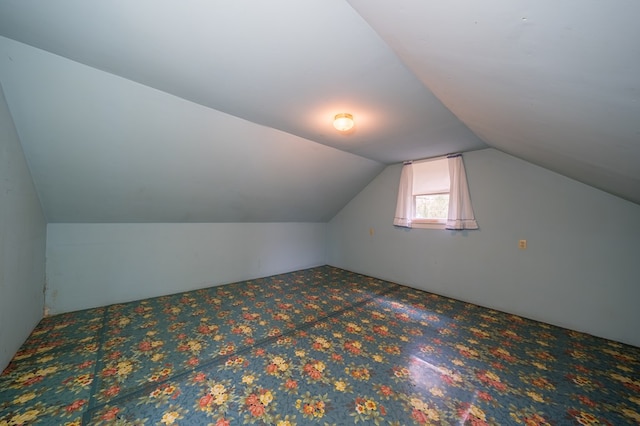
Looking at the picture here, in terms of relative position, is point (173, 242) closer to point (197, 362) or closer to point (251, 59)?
point (197, 362)

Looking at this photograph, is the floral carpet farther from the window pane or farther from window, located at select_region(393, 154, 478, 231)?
the window pane

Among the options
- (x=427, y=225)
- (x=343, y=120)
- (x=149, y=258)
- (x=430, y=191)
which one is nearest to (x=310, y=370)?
(x=343, y=120)

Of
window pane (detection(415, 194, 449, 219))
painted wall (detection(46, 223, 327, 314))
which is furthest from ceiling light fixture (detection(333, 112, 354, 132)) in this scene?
painted wall (detection(46, 223, 327, 314))

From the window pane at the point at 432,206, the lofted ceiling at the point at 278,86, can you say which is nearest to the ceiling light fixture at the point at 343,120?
the lofted ceiling at the point at 278,86

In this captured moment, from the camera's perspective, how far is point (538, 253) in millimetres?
2768

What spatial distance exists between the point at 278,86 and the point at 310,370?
224cm

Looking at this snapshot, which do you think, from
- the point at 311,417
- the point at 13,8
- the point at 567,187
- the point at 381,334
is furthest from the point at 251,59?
the point at 567,187

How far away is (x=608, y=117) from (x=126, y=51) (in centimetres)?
253

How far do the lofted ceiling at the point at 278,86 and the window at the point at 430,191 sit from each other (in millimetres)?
664

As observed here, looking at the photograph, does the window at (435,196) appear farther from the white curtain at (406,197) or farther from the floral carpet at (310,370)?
the floral carpet at (310,370)

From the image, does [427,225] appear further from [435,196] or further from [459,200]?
[459,200]

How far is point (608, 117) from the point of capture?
930mm

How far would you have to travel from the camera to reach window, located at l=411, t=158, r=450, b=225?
11.8 ft

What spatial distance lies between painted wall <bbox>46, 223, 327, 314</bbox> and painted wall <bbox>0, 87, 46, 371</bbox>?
0.31 m
